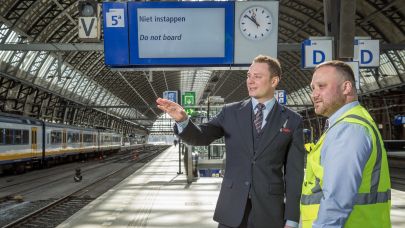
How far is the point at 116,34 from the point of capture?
10180mm

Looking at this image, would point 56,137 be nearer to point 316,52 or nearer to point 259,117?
point 316,52

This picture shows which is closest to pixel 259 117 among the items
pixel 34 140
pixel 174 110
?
pixel 174 110

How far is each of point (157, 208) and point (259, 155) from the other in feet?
26.3

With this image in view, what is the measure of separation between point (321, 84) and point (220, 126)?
1.14 meters

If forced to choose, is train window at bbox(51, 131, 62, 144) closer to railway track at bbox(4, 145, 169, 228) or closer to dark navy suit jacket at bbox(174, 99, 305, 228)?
railway track at bbox(4, 145, 169, 228)

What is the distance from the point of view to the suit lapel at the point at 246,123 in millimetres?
3316

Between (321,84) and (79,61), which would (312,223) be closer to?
(321,84)

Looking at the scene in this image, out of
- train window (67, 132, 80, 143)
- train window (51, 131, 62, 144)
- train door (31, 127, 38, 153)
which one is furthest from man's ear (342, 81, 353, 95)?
train window (67, 132, 80, 143)

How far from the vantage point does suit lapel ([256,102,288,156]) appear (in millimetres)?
3296

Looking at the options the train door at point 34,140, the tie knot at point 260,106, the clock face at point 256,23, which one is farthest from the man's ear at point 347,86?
the train door at point 34,140

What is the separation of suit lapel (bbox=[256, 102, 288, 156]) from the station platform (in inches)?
217

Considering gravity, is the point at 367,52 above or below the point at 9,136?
above

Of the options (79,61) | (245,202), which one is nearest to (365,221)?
(245,202)

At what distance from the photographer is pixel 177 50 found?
10.0 metres
